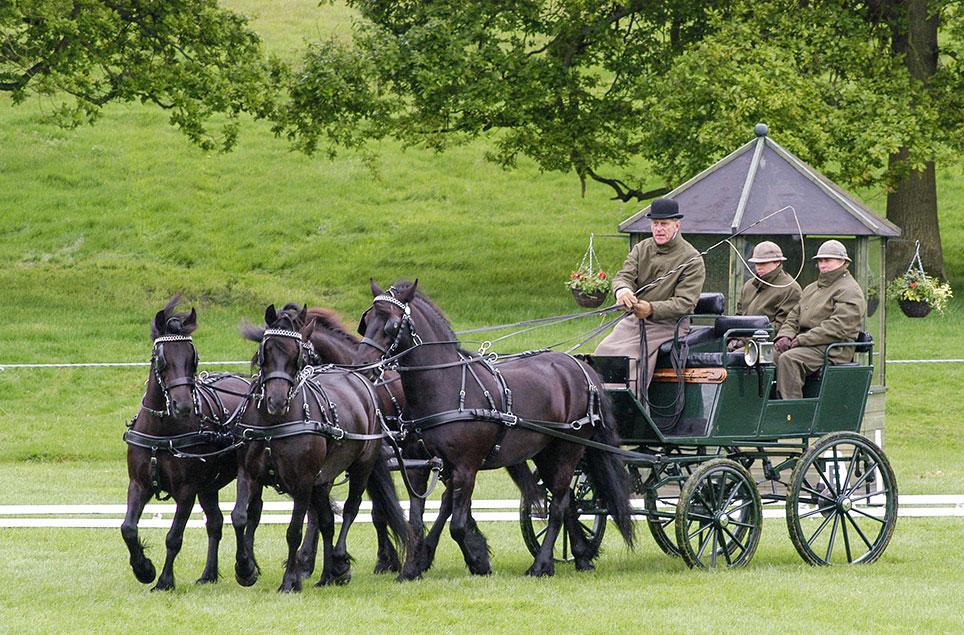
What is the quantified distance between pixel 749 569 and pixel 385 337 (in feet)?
10.1

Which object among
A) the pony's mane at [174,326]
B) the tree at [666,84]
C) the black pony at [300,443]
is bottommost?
the black pony at [300,443]

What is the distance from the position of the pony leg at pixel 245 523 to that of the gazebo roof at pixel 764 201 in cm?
704

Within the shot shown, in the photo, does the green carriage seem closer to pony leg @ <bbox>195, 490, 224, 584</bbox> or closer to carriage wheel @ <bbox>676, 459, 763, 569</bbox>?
carriage wheel @ <bbox>676, 459, 763, 569</bbox>

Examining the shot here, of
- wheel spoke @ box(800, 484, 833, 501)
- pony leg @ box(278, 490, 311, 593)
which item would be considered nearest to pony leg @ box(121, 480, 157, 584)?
pony leg @ box(278, 490, 311, 593)

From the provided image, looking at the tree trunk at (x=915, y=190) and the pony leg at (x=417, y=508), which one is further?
the tree trunk at (x=915, y=190)

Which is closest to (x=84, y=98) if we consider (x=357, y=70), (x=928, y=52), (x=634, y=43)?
(x=357, y=70)

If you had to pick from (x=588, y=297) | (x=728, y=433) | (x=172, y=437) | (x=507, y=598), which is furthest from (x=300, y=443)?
(x=588, y=297)

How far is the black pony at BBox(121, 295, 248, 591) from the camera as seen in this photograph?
8.70 metres

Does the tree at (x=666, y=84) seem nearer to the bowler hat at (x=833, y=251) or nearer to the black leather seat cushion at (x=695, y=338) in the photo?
the bowler hat at (x=833, y=251)

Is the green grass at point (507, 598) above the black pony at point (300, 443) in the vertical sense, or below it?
below

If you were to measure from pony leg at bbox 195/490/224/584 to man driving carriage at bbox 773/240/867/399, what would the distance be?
435 centimetres

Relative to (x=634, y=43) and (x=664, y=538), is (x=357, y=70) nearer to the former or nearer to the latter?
(x=634, y=43)

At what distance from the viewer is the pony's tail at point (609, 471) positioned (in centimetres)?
1014

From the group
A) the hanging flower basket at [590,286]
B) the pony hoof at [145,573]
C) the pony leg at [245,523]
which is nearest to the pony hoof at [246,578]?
the pony leg at [245,523]
